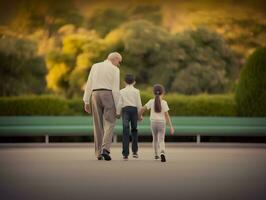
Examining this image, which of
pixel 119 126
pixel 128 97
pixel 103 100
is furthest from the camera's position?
pixel 119 126

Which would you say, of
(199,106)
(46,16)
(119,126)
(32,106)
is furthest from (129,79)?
(46,16)

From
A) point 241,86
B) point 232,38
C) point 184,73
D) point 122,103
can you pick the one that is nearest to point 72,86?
point 184,73

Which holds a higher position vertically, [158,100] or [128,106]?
[158,100]

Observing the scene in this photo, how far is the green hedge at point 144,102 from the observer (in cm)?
2244

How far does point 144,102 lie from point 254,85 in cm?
324

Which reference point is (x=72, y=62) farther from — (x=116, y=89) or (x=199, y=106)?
(x=116, y=89)

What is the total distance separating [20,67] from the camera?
43.0 meters

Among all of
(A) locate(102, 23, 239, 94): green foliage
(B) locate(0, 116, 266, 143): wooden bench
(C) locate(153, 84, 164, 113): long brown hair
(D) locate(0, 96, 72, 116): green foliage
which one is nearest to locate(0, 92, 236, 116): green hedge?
(D) locate(0, 96, 72, 116): green foliage

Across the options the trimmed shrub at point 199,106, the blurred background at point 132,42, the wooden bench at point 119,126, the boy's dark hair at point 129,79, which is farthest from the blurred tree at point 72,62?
the boy's dark hair at point 129,79

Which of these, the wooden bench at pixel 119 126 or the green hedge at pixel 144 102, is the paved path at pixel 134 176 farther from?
the green hedge at pixel 144 102

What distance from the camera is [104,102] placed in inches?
555

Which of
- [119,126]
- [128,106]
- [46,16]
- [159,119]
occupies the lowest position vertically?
[119,126]

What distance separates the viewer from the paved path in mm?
8594

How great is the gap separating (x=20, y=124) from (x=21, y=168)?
8732mm
